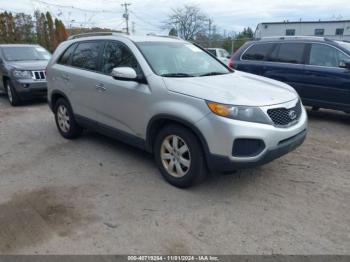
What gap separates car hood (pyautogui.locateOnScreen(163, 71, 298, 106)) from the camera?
3.37 m

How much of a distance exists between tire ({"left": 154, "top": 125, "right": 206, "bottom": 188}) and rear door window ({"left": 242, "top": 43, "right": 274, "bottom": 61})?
4636 millimetres

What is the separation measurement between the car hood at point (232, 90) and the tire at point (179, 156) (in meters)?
0.45

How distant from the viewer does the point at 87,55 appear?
16.5 ft

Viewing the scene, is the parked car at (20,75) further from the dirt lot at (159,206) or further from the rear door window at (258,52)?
the rear door window at (258,52)

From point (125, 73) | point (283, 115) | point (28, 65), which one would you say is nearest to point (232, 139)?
point (283, 115)

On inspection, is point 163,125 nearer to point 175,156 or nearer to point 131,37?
point 175,156

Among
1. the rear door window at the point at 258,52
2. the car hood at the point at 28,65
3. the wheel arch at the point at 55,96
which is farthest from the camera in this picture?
the car hood at the point at 28,65

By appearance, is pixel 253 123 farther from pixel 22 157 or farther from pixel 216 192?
pixel 22 157

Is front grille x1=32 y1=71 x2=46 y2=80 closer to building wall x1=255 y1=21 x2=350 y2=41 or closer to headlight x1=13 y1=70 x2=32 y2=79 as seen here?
headlight x1=13 y1=70 x2=32 y2=79

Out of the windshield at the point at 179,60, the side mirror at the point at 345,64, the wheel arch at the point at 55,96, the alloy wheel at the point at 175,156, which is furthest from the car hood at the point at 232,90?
the side mirror at the point at 345,64

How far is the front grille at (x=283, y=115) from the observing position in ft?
11.3

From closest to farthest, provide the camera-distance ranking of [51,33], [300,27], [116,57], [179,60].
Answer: [179,60]
[116,57]
[51,33]
[300,27]

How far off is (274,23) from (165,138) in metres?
35.6

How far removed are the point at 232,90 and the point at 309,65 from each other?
3948mm
